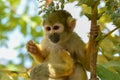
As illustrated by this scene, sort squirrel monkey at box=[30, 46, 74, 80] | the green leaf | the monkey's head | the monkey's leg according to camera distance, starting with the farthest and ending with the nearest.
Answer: the monkey's head, the monkey's leg, squirrel monkey at box=[30, 46, 74, 80], the green leaf

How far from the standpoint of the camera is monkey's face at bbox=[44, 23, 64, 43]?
3016mm

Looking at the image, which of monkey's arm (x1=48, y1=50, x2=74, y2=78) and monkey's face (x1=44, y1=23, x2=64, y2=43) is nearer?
monkey's arm (x1=48, y1=50, x2=74, y2=78)

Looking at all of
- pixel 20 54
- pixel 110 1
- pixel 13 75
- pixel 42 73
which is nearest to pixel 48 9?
pixel 110 1

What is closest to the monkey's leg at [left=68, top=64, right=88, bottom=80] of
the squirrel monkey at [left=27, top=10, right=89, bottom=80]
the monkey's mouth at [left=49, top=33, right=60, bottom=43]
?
the squirrel monkey at [left=27, top=10, right=89, bottom=80]

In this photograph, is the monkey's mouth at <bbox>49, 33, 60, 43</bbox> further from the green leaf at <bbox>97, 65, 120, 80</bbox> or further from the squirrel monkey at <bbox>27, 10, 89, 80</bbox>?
the green leaf at <bbox>97, 65, 120, 80</bbox>

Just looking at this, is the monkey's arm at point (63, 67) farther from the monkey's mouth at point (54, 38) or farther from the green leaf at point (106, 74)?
the green leaf at point (106, 74)

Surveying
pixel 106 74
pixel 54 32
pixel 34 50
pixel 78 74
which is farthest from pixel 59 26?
pixel 106 74

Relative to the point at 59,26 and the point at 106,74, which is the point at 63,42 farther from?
the point at 106,74

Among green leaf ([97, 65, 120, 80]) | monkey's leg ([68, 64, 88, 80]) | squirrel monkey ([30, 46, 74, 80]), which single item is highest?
green leaf ([97, 65, 120, 80])

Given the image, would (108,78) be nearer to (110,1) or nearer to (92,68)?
(92,68)

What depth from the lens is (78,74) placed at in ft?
9.41

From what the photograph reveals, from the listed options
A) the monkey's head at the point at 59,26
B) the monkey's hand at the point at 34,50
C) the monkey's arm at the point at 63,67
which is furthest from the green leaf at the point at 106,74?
the monkey's head at the point at 59,26

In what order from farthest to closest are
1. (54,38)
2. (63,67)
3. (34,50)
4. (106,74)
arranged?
(54,38) < (34,50) < (63,67) < (106,74)

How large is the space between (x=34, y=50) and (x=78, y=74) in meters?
0.38
